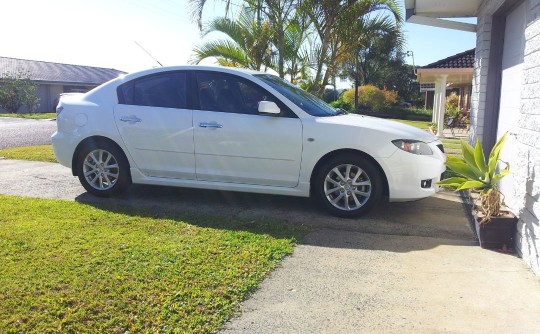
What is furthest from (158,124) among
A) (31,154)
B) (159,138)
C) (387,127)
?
(31,154)

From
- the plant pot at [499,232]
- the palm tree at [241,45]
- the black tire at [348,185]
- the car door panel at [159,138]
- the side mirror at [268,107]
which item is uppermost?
the palm tree at [241,45]

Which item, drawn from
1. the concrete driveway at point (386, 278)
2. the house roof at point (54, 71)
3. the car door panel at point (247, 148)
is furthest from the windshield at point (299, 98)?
the house roof at point (54, 71)

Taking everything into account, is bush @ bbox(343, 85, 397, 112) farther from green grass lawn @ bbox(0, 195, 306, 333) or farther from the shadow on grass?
green grass lawn @ bbox(0, 195, 306, 333)

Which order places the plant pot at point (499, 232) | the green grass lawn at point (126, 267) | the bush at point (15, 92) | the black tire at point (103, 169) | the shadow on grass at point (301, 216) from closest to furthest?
1. the green grass lawn at point (126, 267)
2. the plant pot at point (499, 232)
3. the shadow on grass at point (301, 216)
4. the black tire at point (103, 169)
5. the bush at point (15, 92)

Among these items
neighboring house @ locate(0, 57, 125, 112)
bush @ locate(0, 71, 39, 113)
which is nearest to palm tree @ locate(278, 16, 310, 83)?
bush @ locate(0, 71, 39, 113)

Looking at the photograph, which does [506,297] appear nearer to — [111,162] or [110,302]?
[110,302]

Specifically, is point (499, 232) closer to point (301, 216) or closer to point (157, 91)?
point (301, 216)

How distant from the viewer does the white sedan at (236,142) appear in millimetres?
5273

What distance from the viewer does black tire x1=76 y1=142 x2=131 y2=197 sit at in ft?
19.9

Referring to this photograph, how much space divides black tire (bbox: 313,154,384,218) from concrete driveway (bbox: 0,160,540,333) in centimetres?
16

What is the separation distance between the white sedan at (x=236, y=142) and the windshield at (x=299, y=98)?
29 mm

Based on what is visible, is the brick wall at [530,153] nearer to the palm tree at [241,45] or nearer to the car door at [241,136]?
the car door at [241,136]

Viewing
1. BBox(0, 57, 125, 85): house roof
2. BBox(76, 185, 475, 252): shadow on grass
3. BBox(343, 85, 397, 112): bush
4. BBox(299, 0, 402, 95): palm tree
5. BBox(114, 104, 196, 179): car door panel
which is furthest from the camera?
BBox(0, 57, 125, 85): house roof

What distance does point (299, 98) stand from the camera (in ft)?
19.4
